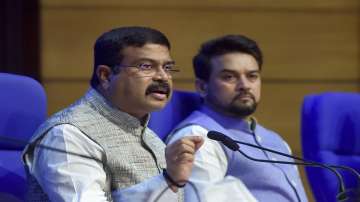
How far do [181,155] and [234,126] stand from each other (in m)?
0.85

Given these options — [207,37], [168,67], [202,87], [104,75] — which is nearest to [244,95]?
[202,87]

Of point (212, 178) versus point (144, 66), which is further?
point (212, 178)

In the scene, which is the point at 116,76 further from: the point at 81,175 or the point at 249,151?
the point at 249,151

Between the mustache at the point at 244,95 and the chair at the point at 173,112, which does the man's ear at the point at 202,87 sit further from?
the mustache at the point at 244,95

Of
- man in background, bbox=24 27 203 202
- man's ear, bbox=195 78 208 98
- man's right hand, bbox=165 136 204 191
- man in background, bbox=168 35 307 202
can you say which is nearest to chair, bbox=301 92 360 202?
man in background, bbox=168 35 307 202

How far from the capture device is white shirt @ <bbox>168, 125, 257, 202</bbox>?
95.9 inches

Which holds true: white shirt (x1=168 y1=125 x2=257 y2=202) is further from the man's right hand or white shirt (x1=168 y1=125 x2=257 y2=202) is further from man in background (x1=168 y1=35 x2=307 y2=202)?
the man's right hand

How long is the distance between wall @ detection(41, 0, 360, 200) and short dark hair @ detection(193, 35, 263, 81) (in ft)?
2.92

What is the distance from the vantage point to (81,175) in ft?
6.86

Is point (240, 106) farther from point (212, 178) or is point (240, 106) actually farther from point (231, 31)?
point (231, 31)

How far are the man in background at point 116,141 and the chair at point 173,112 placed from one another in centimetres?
34

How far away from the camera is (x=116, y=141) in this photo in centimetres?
226

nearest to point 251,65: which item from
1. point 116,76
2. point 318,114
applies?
point 318,114

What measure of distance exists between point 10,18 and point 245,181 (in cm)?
149
